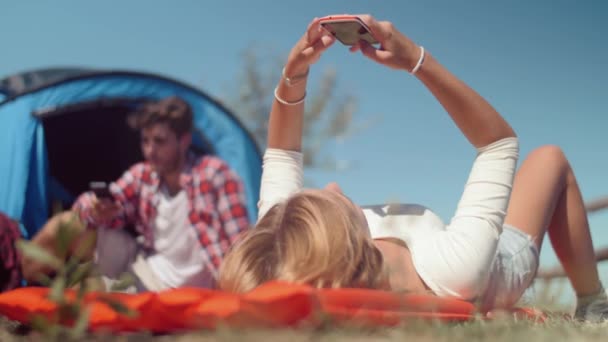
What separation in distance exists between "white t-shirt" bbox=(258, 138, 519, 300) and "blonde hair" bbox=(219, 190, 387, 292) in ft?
0.45

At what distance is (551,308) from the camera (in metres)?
1.79

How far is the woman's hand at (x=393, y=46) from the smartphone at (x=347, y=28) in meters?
0.02

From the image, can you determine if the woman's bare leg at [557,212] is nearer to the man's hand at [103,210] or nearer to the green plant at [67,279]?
the green plant at [67,279]

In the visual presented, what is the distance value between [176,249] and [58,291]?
89.0 inches

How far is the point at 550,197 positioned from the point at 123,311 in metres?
1.25

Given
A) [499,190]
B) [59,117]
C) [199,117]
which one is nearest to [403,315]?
[499,190]

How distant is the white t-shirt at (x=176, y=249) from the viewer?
2.86 meters

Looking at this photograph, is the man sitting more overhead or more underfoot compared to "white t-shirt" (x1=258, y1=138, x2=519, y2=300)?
more underfoot

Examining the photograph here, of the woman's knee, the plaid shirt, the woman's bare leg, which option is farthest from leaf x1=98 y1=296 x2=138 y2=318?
the plaid shirt

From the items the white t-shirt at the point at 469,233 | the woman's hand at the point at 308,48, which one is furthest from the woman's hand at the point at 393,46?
the white t-shirt at the point at 469,233

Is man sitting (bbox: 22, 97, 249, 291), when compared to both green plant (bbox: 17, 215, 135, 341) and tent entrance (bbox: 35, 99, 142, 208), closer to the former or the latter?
tent entrance (bbox: 35, 99, 142, 208)

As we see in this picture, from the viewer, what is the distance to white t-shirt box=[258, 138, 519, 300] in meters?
1.17

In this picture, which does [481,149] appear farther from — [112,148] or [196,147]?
[112,148]

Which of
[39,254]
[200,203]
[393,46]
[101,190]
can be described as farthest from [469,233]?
[101,190]
